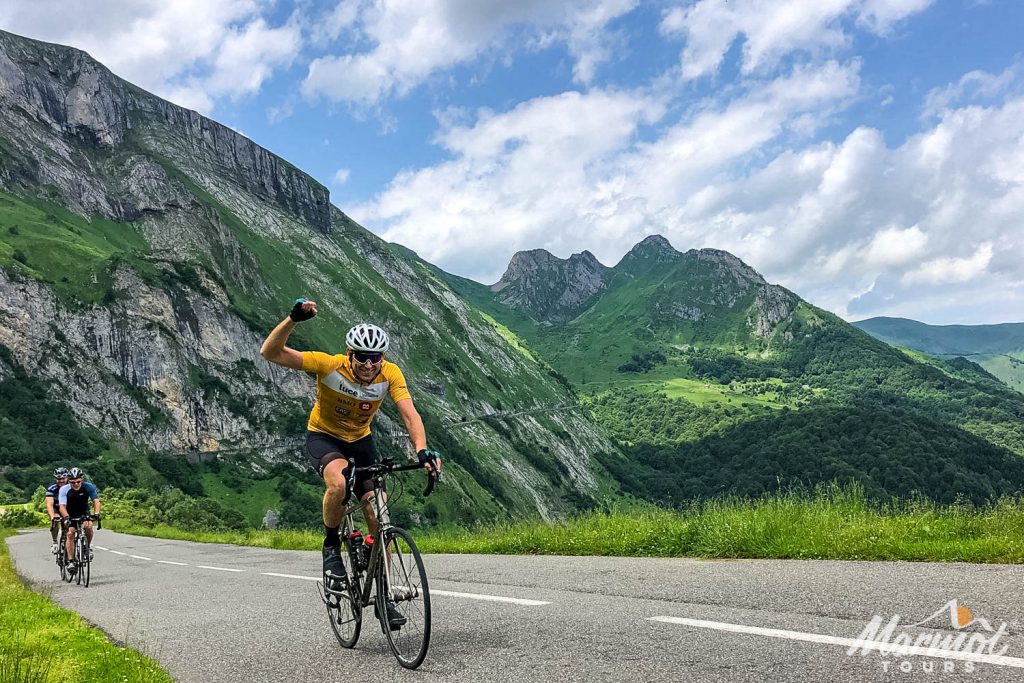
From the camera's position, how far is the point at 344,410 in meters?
Result: 6.80

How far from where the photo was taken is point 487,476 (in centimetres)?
15675

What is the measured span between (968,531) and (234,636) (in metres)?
→ 9.74

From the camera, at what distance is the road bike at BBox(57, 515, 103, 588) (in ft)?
52.8

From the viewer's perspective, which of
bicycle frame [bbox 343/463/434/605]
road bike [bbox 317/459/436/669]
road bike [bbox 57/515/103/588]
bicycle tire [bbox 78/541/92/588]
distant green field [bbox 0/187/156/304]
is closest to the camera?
road bike [bbox 317/459/436/669]

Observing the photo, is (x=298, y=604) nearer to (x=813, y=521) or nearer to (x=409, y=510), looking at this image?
(x=813, y=521)

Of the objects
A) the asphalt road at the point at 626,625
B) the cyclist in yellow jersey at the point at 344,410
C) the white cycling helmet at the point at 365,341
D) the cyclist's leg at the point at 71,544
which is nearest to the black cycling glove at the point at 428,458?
the cyclist in yellow jersey at the point at 344,410

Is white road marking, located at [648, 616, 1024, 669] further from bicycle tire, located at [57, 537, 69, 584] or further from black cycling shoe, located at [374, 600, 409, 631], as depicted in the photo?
bicycle tire, located at [57, 537, 69, 584]

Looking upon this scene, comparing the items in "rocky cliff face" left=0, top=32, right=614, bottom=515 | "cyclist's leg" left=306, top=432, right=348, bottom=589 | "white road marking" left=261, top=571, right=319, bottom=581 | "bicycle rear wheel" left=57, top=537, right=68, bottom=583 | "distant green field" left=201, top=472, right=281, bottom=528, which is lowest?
"distant green field" left=201, top=472, right=281, bottom=528

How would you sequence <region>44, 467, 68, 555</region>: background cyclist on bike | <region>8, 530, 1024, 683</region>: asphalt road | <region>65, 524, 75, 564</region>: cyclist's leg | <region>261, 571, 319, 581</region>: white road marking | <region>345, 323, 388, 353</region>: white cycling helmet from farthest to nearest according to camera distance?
<region>44, 467, 68, 555</region>: background cyclist on bike < <region>65, 524, 75, 564</region>: cyclist's leg < <region>261, 571, 319, 581</region>: white road marking < <region>345, 323, 388, 353</region>: white cycling helmet < <region>8, 530, 1024, 683</region>: asphalt road

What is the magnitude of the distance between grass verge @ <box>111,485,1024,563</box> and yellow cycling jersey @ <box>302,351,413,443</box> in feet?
20.7

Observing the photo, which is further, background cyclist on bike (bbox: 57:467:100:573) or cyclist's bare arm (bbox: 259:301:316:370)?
background cyclist on bike (bbox: 57:467:100:573)

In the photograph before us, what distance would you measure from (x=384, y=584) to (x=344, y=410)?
1.89 meters

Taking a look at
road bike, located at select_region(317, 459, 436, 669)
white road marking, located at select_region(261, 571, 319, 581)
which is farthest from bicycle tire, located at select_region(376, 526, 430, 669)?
white road marking, located at select_region(261, 571, 319, 581)

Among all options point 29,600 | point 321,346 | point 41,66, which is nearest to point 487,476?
point 321,346
